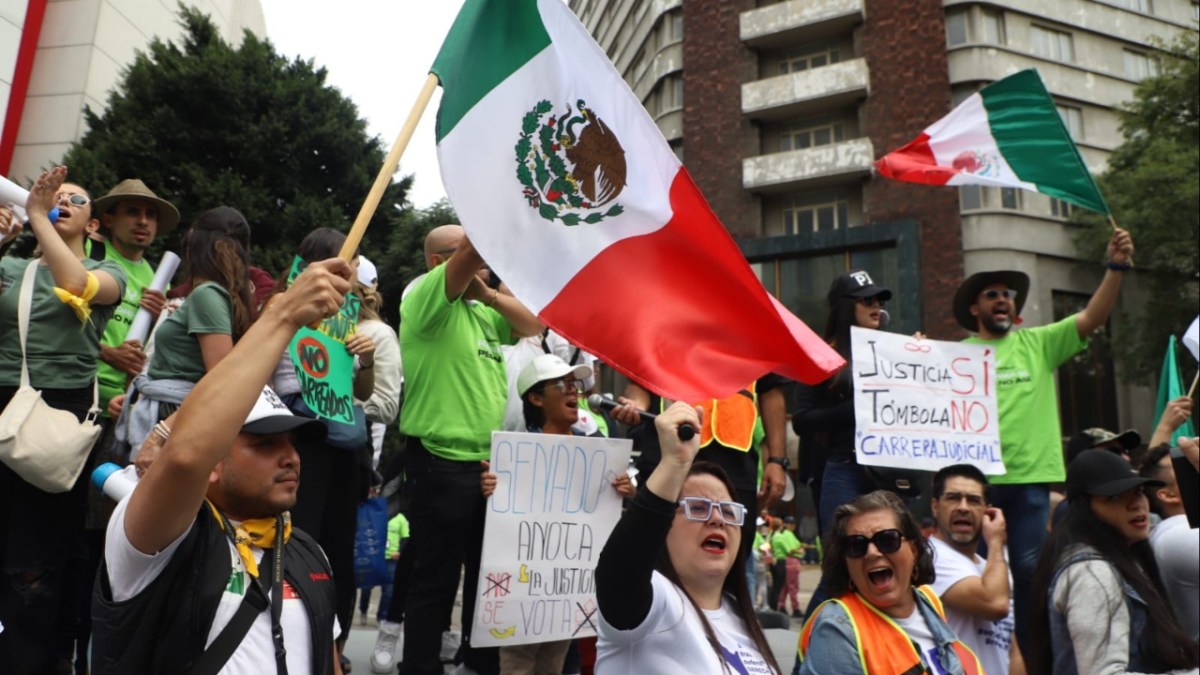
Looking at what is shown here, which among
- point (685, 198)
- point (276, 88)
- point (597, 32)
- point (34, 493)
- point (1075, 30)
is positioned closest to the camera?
point (685, 198)

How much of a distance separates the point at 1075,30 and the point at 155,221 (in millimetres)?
28175

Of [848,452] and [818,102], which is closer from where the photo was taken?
[848,452]

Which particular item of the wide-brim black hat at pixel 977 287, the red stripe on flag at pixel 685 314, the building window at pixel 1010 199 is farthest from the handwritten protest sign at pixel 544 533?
the building window at pixel 1010 199

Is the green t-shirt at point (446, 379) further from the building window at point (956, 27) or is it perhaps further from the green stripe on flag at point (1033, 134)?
the building window at point (956, 27)

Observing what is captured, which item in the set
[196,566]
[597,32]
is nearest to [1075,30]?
[597,32]

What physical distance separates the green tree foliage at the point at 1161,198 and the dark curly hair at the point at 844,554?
20.5 metres

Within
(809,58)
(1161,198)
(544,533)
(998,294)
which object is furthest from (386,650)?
(809,58)

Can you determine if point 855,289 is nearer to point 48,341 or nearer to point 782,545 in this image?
point 48,341

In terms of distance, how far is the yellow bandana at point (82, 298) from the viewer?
3674 mm

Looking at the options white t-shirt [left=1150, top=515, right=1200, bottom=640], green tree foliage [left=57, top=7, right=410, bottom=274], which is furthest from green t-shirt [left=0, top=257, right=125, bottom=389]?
green tree foliage [left=57, top=7, right=410, bottom=274]

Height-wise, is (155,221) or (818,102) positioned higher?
(818,102)

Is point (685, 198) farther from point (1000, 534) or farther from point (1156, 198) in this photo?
point (1156, 198)

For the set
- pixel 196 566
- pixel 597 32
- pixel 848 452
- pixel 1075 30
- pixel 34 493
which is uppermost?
pixel 597 32

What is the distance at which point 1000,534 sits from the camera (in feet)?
13.5
